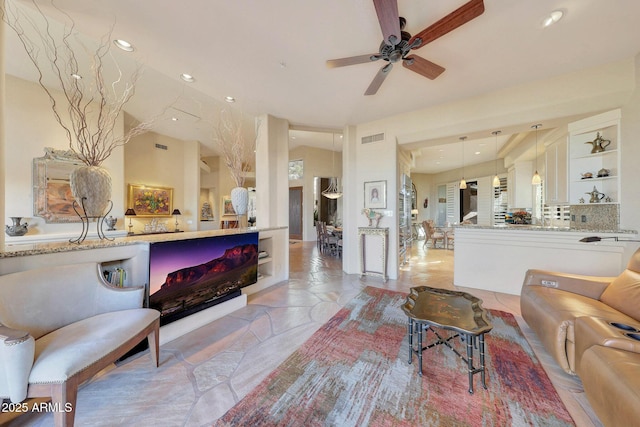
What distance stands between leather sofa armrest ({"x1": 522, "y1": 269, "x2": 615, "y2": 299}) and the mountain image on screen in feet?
11.4

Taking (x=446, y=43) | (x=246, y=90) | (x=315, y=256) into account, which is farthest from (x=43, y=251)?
(x=315, y=256)

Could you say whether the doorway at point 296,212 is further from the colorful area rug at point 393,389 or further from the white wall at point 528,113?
the colorful area rug at point 393,389

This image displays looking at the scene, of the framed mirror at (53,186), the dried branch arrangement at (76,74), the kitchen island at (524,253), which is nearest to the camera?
the dried branch arrangement at (76,74)

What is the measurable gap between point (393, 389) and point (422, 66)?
9.92 feet

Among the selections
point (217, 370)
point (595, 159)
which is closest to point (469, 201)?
point (595, 159)

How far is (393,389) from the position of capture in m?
1.62

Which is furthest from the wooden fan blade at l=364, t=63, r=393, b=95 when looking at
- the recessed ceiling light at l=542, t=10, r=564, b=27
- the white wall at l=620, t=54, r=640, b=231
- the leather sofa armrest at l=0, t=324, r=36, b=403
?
the leather sofa armrest at l=0, t=324, r=36, b=403

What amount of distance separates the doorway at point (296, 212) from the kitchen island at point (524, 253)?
6.47 m

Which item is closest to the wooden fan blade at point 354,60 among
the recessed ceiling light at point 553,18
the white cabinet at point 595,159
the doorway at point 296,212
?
the recessed ceiling light at point 553,18

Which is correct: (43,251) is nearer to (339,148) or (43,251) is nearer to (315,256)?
(315,256)

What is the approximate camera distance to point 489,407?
1468 mm

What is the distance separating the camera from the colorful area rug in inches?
54.6

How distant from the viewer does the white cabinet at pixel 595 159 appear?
2828 millimetres

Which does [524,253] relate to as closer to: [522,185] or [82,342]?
[522,185]
